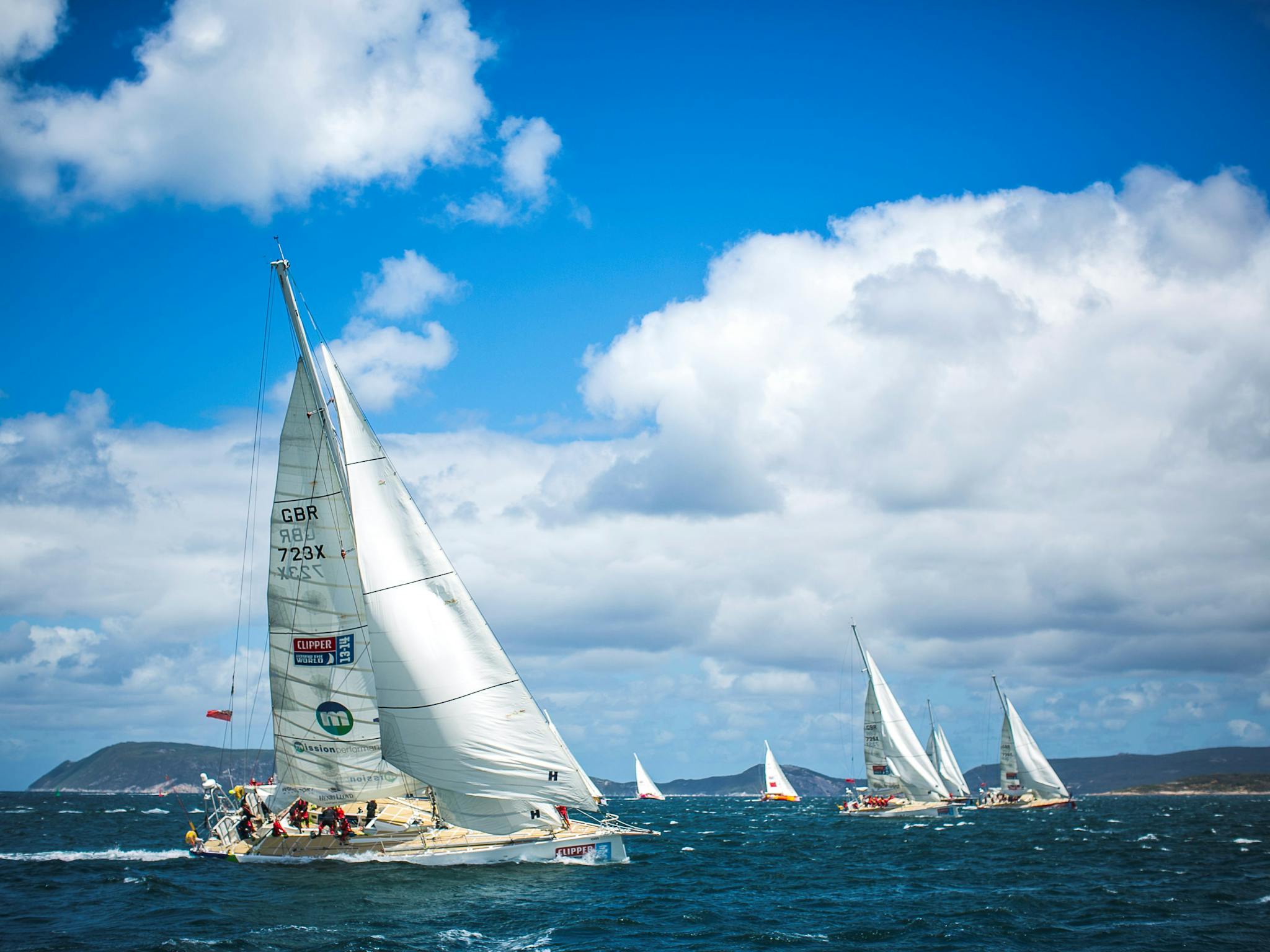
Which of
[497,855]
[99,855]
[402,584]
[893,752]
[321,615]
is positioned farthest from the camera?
[893,752]

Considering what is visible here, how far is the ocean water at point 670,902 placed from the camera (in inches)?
989

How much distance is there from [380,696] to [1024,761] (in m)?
79.0

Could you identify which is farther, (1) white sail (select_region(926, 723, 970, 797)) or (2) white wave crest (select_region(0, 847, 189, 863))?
(1) white sail (select_region(926, 723, 970, 797))

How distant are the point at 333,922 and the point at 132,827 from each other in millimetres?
63462

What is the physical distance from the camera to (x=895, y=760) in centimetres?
7919

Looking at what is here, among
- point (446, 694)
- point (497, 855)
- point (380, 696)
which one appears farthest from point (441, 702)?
point (497, 855)

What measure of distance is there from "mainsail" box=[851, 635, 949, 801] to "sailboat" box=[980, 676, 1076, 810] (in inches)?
721

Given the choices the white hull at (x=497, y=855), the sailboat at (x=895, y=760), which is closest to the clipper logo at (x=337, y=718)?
the white hull at (x=497, y=855)

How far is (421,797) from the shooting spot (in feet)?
126

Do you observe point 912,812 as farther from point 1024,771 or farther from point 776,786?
point 776,786

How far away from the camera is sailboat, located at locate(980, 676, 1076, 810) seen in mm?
95250

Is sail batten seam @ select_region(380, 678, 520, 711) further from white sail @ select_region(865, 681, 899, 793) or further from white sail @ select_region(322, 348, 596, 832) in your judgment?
white sail @ select_region(865, 681, 899, 793)

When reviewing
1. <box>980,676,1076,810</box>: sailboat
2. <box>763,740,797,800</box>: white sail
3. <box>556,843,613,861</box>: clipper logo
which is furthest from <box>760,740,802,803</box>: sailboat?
<box>556,843,613,861</box>: clipper logo

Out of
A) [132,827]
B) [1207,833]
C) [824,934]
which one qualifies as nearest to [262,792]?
[824,934]
